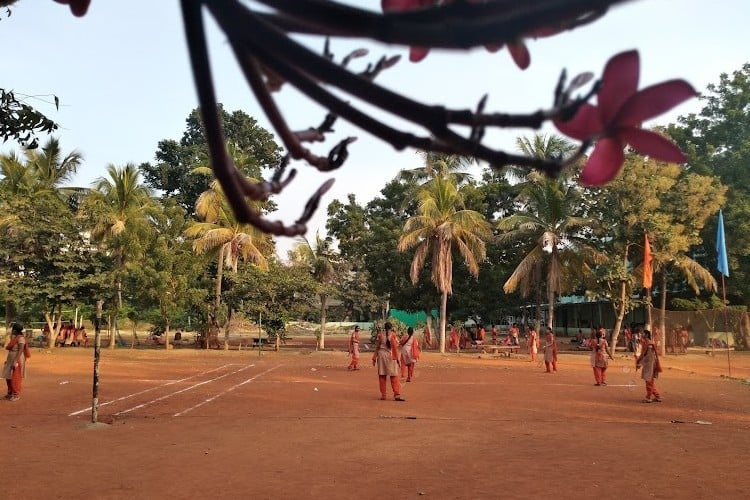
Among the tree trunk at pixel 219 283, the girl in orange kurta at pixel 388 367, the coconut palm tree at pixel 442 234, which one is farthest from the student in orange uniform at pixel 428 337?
the girl in orange kurta at pixel 388 367

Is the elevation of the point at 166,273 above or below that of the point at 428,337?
above

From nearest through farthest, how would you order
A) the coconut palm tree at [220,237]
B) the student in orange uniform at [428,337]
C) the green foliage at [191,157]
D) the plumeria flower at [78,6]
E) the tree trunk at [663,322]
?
the plumeria flower at [78,6] → the tree trunk at [663,322] → the coconut palm tree at [220,237] → the student in orange uniform at [428,337] → the green foliage at [191,157]

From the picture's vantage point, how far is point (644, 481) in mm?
5805

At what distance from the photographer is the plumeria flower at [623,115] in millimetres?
878

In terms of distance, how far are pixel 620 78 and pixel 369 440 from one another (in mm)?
7269

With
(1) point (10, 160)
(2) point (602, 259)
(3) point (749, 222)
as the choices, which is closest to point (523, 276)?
(2) point (602, 259)

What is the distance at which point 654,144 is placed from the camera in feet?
3.08

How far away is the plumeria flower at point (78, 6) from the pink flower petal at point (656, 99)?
1.06 m

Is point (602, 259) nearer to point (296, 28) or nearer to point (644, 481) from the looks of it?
point (644, 481)

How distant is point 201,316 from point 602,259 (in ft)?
58.8

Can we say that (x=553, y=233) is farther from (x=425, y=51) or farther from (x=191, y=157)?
(x=425, y=51)

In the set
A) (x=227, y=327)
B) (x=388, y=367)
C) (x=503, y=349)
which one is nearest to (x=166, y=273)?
(x=227, y=327)

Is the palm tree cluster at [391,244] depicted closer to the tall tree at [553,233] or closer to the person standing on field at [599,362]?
the tall tree at [553,233]

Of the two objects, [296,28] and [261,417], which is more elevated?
[296,28]
